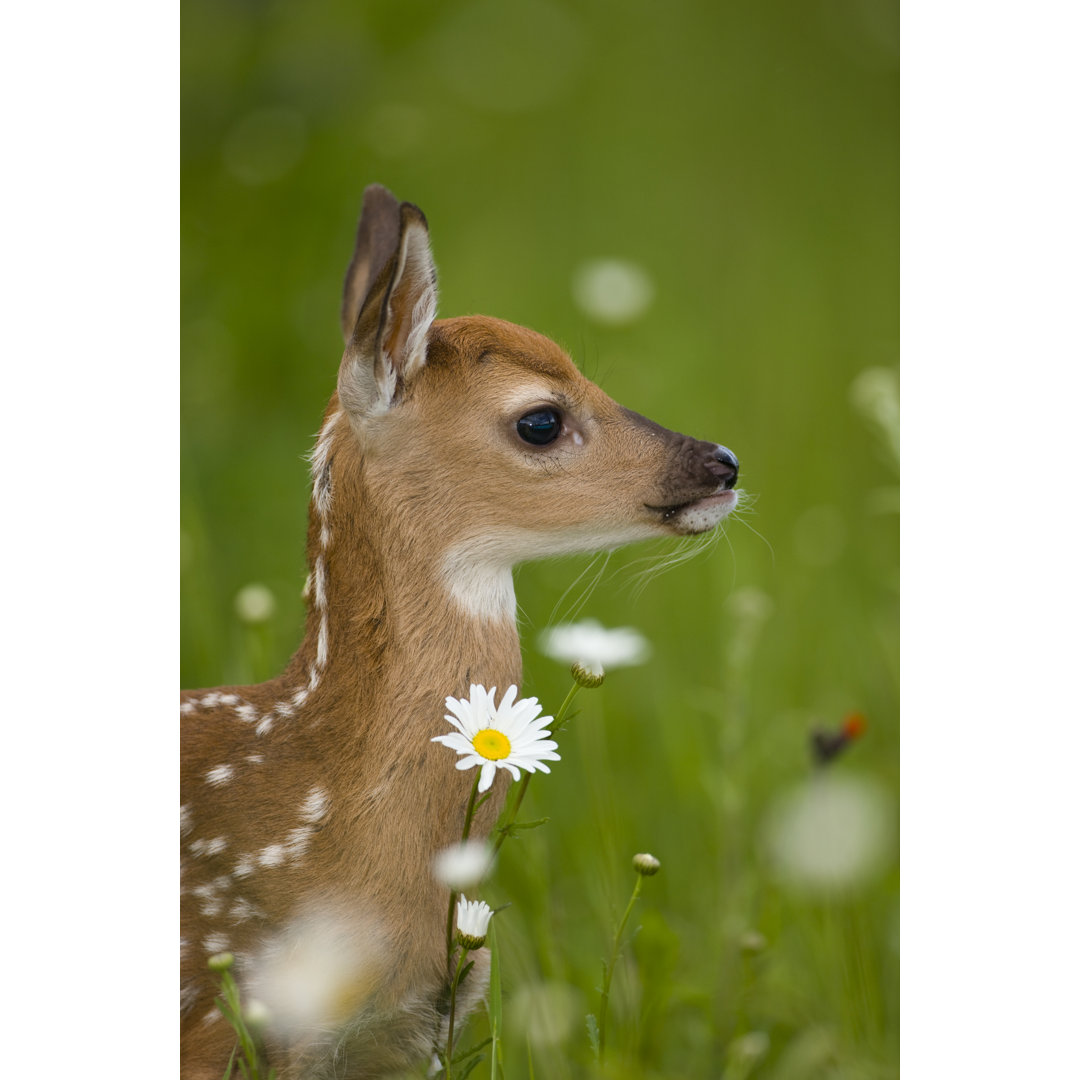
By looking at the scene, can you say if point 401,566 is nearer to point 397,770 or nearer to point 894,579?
point 397,770

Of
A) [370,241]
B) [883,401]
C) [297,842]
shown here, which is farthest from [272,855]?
[883,401]

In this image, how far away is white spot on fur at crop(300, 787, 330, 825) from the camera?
5.79ft

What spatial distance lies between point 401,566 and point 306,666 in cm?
21

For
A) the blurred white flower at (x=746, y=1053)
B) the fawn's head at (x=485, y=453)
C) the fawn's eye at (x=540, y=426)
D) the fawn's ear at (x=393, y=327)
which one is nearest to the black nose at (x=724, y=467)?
the fawn's head at (x=485, y=453)

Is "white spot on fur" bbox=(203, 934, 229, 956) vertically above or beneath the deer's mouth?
beneath

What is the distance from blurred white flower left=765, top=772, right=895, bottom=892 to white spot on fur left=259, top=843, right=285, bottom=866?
110cm

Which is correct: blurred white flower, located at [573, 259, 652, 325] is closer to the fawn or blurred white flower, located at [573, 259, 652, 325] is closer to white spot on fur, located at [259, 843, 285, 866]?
the fawn

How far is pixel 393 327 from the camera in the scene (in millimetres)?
1752

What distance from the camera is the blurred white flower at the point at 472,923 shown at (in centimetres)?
166

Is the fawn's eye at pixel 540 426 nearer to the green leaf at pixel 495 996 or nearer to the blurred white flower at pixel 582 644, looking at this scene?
the blurred white flower at pixel 582 644

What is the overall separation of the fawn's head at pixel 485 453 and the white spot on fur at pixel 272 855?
41 centimetres

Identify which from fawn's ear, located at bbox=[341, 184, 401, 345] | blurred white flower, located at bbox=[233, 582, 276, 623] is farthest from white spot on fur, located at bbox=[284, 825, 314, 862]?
fawn's ear, located at bbox=[341, 184, 401, 345]

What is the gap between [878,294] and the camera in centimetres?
252

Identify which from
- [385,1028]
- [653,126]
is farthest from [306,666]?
[653,126]
